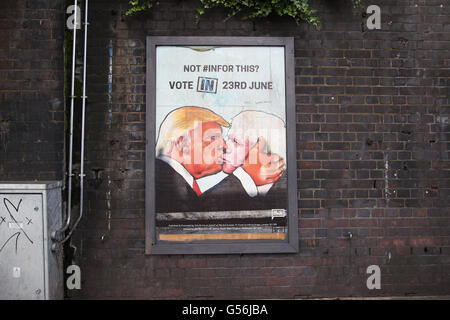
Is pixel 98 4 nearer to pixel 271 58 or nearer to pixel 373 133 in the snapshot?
pixel 271 58

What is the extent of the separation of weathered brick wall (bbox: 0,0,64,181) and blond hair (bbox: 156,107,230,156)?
128cm

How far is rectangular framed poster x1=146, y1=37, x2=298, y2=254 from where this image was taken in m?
4.38

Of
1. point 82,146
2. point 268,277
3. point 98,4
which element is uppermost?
point 98,4

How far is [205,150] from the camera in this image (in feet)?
14.5

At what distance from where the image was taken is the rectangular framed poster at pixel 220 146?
438 centimetres

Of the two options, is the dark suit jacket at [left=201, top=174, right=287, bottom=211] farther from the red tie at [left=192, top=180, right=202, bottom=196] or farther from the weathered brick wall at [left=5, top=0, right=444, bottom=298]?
the weathered brick wall at [left=5, top=0, right=444, bottom=298]

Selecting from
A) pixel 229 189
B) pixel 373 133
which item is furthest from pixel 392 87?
pixel 229 189

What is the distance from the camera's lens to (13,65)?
14.4 feet

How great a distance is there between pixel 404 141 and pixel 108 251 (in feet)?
13.4
